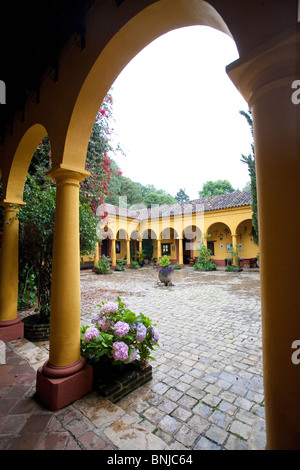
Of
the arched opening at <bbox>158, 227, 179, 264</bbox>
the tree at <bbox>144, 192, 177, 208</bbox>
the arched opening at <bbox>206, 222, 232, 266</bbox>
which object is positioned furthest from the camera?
the tree at <bbox>144, 192, 177, 208</bbox>

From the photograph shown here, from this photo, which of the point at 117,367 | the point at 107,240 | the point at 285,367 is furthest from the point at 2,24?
the point at 107,240

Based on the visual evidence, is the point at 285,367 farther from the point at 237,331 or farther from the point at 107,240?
the point at 107,240

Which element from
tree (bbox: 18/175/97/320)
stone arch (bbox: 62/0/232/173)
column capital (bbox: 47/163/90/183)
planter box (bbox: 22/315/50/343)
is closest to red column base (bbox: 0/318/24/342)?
planter box (bbox: 22/315/50/343)

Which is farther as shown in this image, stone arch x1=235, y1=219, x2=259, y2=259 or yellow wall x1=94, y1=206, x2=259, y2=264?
stone arch x1=235, y1=219, x2=259, y2=259

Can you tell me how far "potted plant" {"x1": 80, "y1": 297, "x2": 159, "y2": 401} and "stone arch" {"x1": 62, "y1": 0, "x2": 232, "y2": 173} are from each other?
6.81 feet

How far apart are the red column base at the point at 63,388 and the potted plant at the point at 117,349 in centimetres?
16

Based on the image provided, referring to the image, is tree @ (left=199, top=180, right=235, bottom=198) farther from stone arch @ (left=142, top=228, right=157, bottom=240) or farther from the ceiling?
the ceiling

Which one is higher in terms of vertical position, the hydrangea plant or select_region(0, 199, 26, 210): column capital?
select_region(0, 199, 26, 210): column capital

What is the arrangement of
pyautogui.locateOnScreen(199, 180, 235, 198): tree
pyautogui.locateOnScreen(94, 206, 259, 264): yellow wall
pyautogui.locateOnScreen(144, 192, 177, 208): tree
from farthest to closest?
→ pyautogui.locateOnScreen(144, 192, 177, 208): tree
pyautogui.locateOnScreen(199, 180, 235, 198): tree
pyautogui.locateOnScreen(94, 206, 259, 264): yellow wall

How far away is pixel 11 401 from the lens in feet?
8.21

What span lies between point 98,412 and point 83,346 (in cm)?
80

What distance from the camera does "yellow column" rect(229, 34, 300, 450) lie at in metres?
1.18

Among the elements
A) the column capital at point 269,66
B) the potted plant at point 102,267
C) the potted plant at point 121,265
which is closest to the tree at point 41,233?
the column capital at point 269,66

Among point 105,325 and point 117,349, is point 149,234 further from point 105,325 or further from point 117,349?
point 117,349
